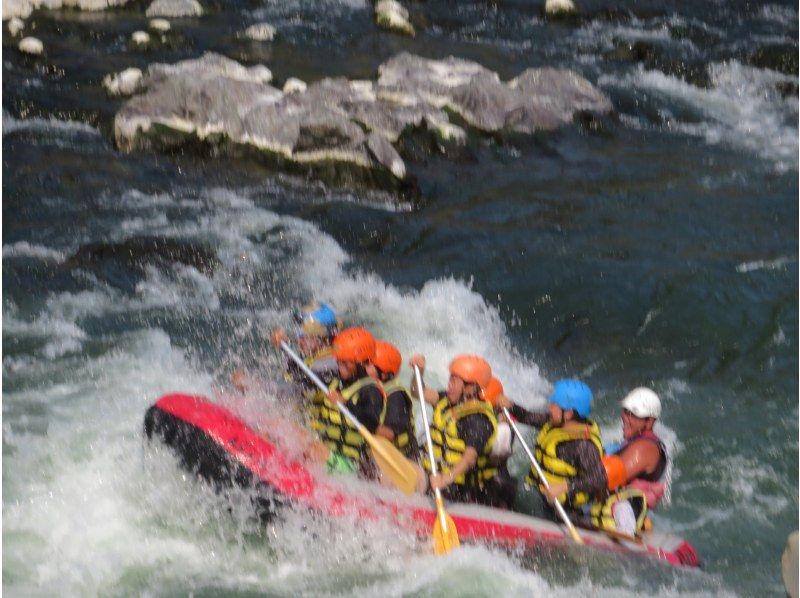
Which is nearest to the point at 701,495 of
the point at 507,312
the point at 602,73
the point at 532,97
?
the point at 507,312

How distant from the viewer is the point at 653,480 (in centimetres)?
725

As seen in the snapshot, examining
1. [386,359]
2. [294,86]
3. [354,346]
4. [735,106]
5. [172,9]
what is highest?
[354,346]

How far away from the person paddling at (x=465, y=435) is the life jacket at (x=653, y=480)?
0.90 m

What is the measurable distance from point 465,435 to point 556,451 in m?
0.57

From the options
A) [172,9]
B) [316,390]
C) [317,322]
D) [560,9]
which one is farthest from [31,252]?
[560,9]

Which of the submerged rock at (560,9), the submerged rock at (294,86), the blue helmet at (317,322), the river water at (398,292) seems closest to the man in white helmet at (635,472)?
the river water at (398,292)

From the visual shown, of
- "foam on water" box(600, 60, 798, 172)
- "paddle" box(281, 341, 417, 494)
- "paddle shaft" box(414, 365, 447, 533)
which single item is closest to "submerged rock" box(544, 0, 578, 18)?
"foam on water" box(600, 60, 798, 172)

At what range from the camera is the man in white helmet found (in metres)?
7.04

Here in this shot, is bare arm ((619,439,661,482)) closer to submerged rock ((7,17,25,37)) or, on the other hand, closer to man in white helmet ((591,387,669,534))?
man in white helmet ((591,387,669,534))

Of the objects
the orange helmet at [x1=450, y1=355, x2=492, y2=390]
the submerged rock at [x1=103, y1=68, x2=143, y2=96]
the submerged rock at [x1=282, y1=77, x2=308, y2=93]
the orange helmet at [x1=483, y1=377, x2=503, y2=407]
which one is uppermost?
the orange helmet at [x1=450, y1=355, x2=492, y2=390]

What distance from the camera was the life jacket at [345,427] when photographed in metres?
7.11

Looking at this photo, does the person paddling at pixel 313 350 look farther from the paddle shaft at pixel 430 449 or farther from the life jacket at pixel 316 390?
the paddle shaft at pixel 430 449

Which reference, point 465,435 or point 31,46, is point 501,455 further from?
point 31,46

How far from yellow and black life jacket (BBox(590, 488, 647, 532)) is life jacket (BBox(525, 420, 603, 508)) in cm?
10
